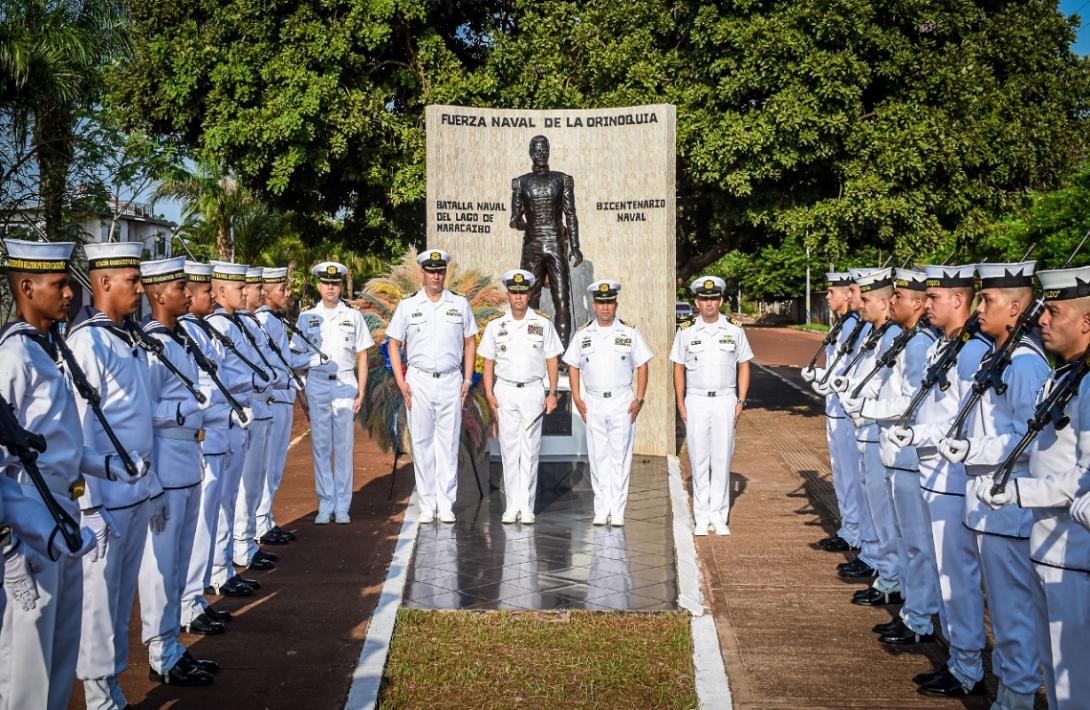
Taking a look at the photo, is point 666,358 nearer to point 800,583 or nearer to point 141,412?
point 800,583

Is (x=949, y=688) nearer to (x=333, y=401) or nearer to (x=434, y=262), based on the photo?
(x=434, y=262)

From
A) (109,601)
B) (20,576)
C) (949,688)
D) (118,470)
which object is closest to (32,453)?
(20,576)

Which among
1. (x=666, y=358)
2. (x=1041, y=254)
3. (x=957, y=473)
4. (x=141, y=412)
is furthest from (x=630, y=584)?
(x=1041, y=254)

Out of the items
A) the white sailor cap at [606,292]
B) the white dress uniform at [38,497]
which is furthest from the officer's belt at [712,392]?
the white dress uniform at [38,497]

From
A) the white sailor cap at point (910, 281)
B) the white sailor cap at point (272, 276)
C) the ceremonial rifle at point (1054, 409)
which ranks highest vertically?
the white sailor cap at point (272, 276)

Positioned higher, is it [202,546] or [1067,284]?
[1067,284]

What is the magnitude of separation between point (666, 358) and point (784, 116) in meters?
4.22

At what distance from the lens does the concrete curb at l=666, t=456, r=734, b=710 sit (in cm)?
582

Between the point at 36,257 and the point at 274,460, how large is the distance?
5.32 metres

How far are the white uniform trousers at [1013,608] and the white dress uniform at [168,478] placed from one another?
14.3ft

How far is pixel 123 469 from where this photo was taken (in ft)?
16.1

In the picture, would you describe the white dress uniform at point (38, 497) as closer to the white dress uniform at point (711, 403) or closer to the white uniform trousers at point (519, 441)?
the white uniform trousers at point (519, 441)

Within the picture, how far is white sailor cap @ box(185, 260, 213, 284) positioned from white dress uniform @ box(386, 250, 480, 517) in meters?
2.35

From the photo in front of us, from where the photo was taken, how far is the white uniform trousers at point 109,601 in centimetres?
520
